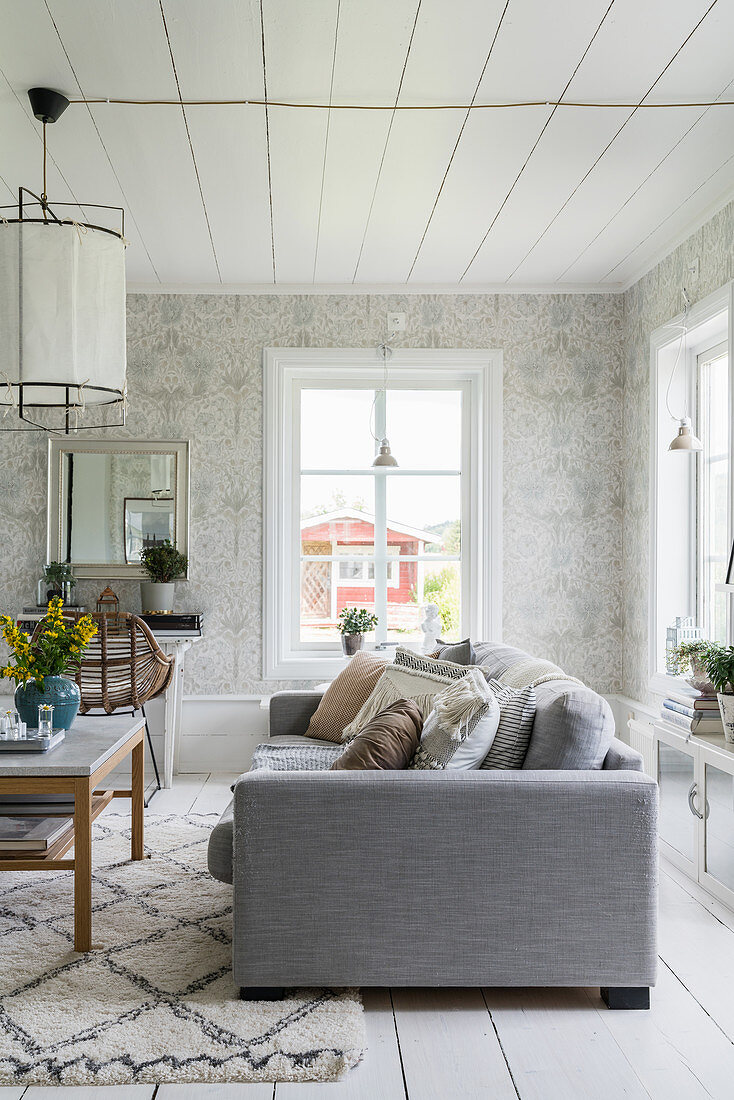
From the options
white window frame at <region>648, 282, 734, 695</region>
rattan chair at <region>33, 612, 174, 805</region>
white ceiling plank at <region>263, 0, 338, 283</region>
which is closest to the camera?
white ceiling plank at <region>263, 0, 338, 283</region>

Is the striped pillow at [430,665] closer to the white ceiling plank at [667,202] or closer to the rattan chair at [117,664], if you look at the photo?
the rattan chair at [117,664]

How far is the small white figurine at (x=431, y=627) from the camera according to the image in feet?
16.3

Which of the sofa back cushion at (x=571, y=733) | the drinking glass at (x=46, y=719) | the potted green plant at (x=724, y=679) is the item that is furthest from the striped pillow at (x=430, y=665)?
the drinking glass at (x=46, y=719)

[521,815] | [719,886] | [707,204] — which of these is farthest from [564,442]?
[521,815]

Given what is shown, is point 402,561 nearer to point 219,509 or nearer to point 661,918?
point 219,509

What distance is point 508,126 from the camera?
3117mm

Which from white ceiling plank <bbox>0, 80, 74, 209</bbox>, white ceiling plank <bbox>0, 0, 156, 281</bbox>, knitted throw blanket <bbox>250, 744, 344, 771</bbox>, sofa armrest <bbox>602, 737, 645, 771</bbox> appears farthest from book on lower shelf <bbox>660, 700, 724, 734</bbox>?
white ceiling plank <bbox>0, 80, 74, 209</bbox>

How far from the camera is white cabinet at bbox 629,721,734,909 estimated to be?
9.97ft

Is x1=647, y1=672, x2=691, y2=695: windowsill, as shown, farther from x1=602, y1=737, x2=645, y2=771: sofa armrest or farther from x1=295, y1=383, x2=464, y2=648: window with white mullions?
x1=602, y1=737, x2=645, y2=771: sofa armrest

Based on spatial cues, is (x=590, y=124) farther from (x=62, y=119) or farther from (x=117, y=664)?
(x=117, y=664)

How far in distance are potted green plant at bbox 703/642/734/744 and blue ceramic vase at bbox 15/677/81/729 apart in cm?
223

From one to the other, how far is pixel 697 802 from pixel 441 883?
1391mm

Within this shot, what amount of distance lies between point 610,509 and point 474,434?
0.88 meters

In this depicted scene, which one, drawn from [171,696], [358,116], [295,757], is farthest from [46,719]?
[358,116]
